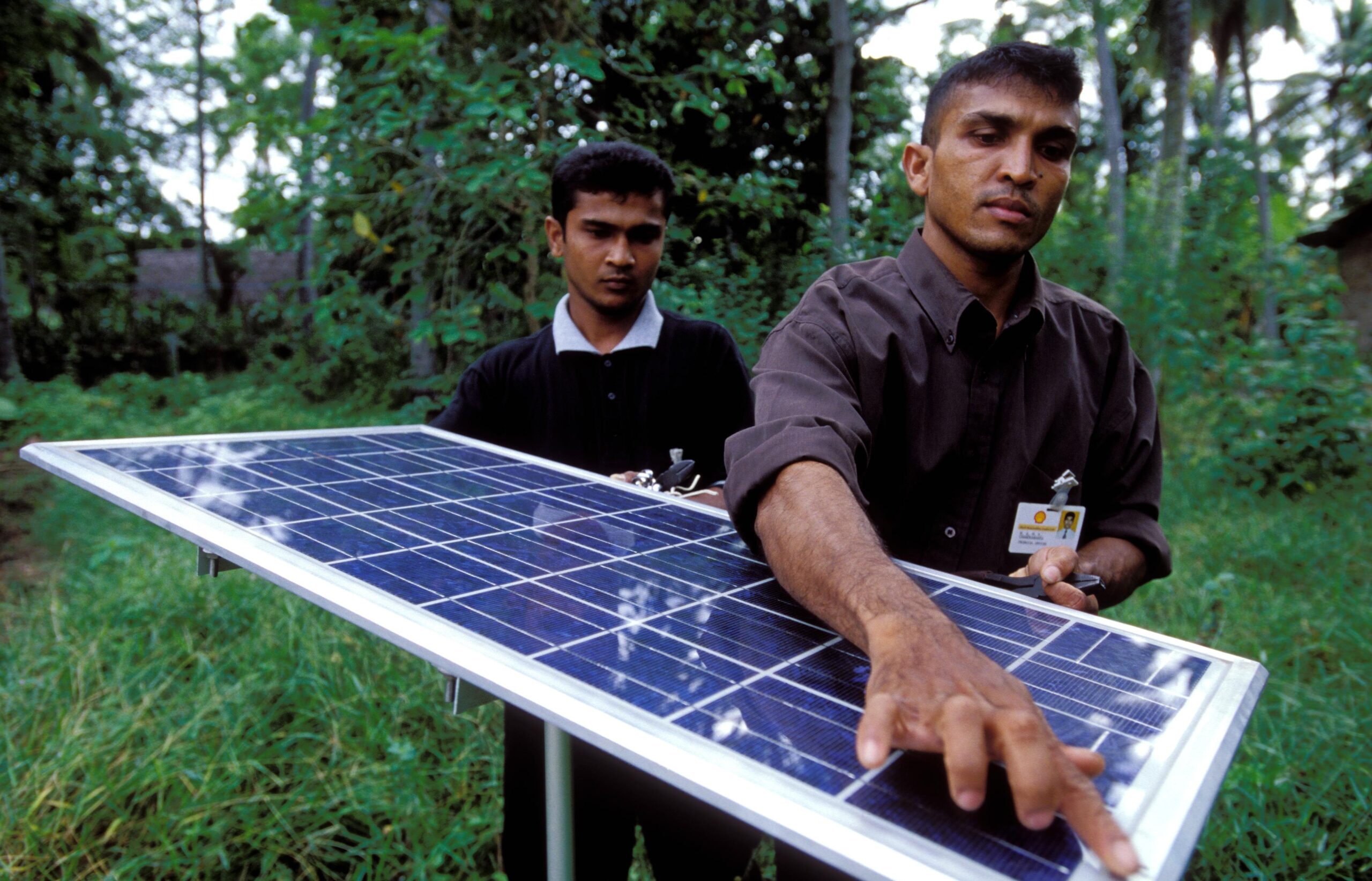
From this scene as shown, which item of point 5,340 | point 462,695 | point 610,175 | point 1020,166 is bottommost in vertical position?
point 5,340

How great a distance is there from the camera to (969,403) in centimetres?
177

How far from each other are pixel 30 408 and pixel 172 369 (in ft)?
27.2

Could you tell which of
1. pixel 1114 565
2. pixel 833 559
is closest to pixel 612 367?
pixel 1114 565

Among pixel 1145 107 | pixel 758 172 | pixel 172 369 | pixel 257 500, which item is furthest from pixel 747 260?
pixel 1145 107

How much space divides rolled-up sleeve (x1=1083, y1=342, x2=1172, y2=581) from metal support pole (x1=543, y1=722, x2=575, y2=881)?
126 cm

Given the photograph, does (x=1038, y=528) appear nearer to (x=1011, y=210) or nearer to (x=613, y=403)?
(x=1011, y=210)

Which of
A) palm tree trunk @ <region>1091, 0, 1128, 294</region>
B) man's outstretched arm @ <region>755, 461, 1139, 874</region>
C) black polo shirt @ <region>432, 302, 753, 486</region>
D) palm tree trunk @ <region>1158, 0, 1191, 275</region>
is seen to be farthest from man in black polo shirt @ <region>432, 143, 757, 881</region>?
palm tree trunk @ <region>1091, 0, 1128, 294</region>

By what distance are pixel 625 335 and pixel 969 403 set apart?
1.32 m

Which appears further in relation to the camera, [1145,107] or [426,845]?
[1145,107]

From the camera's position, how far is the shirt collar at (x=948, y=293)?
1.76 m

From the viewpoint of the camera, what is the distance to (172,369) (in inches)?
691

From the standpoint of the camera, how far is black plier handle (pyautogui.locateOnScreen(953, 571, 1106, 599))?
1443 mm

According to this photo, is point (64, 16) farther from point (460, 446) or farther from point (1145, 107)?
point (1145, 107)

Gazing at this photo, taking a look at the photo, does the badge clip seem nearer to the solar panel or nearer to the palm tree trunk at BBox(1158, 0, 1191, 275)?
the solar panel
